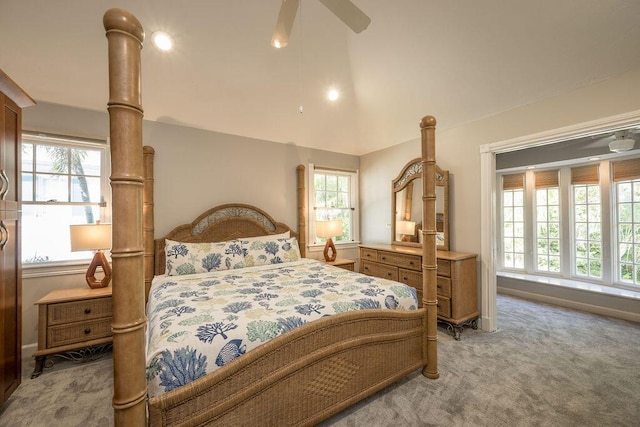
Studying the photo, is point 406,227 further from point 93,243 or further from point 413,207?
point 93,243

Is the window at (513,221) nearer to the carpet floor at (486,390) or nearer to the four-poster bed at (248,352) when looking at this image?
the carpet floor at (486,390)

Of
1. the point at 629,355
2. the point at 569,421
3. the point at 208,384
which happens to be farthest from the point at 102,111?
the point at 629,355

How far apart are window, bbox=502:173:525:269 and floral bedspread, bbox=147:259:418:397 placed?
396 cm

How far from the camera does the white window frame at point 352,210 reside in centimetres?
416

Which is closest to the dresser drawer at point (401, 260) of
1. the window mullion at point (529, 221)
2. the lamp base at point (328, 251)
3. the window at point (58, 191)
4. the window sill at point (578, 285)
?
the lamp base at point (328, 251)

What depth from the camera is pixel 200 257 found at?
2857mm

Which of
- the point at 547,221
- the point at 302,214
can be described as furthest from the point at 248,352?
the point at 547,221

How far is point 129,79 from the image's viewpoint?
2.95 feet

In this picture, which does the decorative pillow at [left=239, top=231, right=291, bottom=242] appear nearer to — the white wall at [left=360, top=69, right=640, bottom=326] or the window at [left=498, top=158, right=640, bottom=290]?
the white wall at [left=360, top=69, right=640, bottom=326]

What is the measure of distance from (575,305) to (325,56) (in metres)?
4.62

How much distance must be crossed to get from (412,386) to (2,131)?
3.36m

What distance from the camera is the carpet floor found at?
170 centimetres

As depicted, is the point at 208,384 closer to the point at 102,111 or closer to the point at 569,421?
the point at 569,421

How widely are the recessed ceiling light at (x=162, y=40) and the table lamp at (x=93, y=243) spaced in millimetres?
1719
